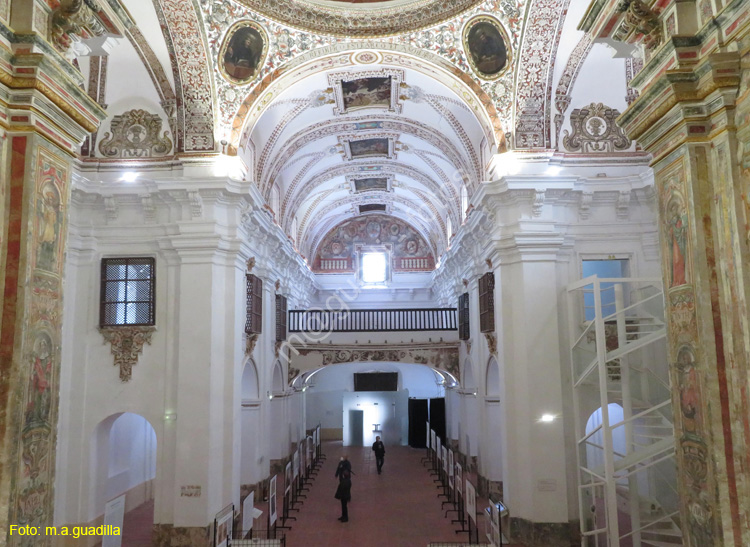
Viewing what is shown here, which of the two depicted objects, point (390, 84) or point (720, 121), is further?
point (390, 84)

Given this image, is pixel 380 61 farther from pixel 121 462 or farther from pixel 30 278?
pixel 121 462

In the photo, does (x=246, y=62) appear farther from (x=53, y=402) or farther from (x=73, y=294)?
(x=53, y=402)

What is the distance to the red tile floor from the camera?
12.4 meters

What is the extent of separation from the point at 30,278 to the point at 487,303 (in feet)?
33.4

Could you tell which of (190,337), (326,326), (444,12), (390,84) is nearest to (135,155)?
(190,337)

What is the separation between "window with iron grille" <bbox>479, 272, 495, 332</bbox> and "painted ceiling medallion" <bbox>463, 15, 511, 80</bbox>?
428 cm

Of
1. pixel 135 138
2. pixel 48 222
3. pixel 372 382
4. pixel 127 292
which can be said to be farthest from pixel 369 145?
pixel 48 222

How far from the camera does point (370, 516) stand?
1425cm

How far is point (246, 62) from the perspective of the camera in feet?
41.3

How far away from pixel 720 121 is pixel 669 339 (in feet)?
6.36

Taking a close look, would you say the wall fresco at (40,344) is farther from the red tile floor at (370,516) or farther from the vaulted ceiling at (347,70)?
the red tile floor at (370,516)

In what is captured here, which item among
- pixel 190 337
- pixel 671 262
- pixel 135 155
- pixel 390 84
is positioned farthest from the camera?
pixel 390 84

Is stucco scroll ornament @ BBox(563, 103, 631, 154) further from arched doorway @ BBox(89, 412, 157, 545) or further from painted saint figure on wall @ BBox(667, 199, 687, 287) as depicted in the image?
arched doorway @ BBox(89, 412, 157, 545)

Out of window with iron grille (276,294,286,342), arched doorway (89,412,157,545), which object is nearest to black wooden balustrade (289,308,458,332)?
window with iron grille (276,294,286,342)
